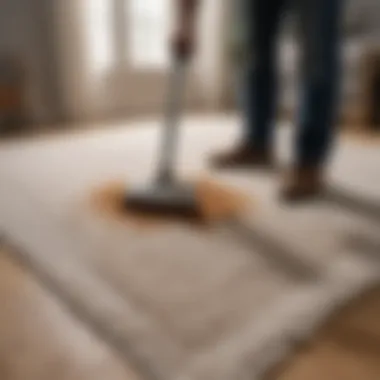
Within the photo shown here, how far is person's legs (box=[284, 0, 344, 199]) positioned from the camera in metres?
1.43

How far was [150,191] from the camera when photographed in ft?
4.64

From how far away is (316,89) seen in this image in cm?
149

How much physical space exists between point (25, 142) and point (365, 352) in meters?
1.63

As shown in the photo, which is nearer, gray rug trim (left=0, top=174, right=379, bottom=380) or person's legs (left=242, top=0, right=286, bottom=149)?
gray rug trim (left=0, top=174, right=379, bottom=380)

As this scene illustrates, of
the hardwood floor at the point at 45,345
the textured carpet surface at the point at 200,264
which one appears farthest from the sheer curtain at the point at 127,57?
the hardwood floor at the point at 45,345

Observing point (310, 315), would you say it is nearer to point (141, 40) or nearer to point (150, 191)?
point (150, 191)

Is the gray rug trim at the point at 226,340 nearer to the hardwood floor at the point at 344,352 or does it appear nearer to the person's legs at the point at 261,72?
the hardwood floor at the point at 344,352

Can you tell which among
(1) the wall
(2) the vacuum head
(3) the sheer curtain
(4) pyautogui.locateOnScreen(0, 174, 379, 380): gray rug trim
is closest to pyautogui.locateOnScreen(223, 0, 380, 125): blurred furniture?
(3) the sheer curtain

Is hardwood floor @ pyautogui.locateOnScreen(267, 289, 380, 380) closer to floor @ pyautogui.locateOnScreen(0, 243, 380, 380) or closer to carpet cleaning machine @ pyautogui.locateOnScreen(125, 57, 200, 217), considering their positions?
floor @ pyautogui.locateOnScreen(0, 243, 380, 380)

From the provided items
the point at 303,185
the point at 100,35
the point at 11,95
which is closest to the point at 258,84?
the point at 303,185

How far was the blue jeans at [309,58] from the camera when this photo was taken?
144 cm

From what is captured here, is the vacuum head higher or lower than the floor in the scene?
higher

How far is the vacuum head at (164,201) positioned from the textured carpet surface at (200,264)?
76 millimetres

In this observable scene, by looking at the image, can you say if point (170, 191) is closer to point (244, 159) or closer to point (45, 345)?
point (244, 159)
